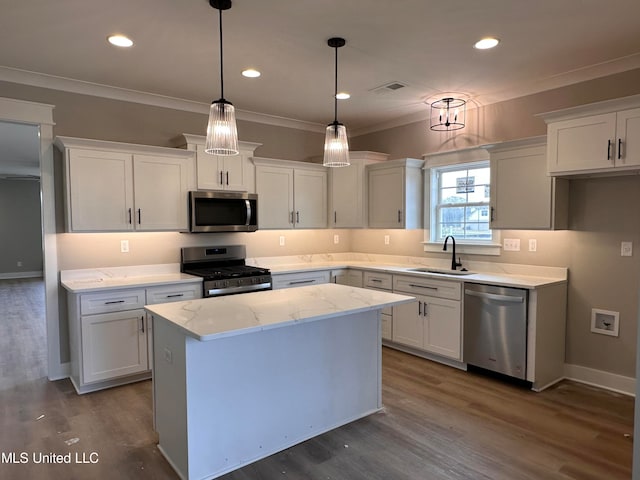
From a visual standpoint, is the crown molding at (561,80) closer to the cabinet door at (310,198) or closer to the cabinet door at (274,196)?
the cabinet door at (310,198)

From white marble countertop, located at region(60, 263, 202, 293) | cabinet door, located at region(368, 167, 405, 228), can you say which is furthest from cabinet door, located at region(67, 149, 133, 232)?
cabinet door, located at region(368, 167, 405, 228)

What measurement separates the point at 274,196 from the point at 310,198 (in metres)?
0.52

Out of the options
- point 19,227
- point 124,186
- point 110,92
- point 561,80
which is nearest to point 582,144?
point 561,80

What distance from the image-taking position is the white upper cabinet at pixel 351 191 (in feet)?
16.1

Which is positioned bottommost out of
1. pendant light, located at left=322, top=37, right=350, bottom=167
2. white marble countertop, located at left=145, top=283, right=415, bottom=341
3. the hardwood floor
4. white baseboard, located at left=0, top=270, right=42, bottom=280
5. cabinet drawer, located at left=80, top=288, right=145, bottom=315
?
the hardwood floor

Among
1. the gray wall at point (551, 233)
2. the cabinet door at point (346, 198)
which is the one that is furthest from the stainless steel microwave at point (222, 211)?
the cabinet door at point (346, 198)

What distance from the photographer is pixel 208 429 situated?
2211 millimetres

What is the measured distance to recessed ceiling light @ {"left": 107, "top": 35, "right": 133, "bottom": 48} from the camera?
2.71 meters

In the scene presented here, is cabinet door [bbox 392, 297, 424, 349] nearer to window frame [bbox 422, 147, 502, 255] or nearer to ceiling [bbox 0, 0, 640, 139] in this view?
window frame [bbox 422, 147, 502, 255]

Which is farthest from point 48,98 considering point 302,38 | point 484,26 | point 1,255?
point 1,255

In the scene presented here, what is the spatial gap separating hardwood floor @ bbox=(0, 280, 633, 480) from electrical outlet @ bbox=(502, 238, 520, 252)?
1243 millimetres

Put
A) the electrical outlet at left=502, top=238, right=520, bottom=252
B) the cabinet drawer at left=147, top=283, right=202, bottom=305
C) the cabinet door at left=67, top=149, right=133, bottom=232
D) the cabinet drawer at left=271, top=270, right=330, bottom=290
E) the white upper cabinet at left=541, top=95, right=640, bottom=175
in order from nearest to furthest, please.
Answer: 1. the white upper cabinet at left=541, top=95, right=640, bottom=175
2. the cabinet door at left=67, top=149, right=133, bottom=232
3. the cabinet drawer at left=147, top=283, right=202, bottom=305
4. the electrical outlet at left=502, top=238, right=520, bottom=252
5. the cabinet drawer at left=271, top=270, right=330, bottom=290

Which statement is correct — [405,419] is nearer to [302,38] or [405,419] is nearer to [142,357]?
[142,357]

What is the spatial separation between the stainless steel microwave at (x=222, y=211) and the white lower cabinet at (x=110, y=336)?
741 mm
